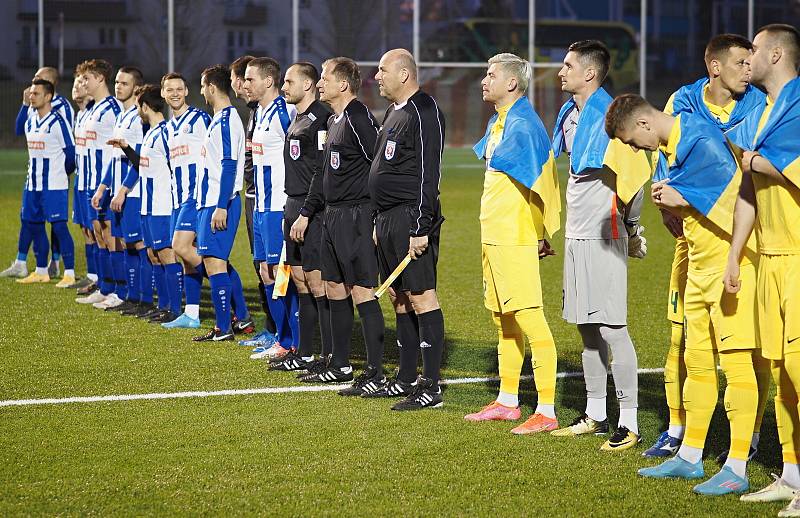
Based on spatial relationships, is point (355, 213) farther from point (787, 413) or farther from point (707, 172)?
point (787, 413)

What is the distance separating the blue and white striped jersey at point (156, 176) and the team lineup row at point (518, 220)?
16 millimetres

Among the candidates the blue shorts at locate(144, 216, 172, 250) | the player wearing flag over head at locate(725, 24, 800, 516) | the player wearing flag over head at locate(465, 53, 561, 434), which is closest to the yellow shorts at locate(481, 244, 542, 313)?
the player wearing flag over head at locate(465, 53, 561, 434)

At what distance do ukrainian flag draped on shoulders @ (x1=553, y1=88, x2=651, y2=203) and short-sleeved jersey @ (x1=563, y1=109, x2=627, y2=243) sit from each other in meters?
0.06

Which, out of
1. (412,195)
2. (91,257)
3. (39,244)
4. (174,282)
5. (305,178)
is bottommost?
(174,282)

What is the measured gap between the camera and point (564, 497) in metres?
4.97

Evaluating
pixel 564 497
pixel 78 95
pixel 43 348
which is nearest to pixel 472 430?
pixel 564 497

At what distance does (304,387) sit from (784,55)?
12.5ft

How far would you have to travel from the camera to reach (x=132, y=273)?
34.7 ft

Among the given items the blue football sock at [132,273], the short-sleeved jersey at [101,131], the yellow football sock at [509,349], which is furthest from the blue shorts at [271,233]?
the short-sleeved jersey at [101,131]

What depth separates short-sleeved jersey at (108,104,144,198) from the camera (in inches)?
407

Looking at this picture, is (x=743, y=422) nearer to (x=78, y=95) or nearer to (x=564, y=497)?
(x=564, y=497)

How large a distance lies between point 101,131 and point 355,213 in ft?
16.1

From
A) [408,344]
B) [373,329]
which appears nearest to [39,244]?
[373,329]

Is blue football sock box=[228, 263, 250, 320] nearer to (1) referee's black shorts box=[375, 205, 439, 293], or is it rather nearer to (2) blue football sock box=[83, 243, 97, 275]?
(2) blue football sock box=[83, 243, 97, 275]
